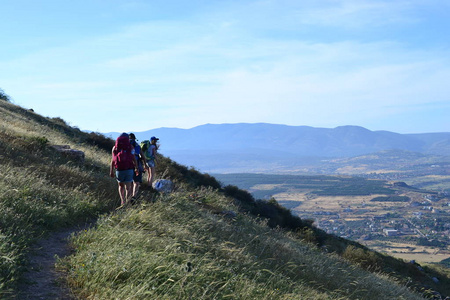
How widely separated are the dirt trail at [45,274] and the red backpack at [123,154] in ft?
9.15

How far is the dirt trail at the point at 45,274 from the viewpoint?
4.36 metres

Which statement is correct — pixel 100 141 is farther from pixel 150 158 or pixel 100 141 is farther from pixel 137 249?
pixel 137 249

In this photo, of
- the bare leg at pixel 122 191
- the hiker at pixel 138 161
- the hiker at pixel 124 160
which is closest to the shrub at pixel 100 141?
the hiker at pixel 138 161

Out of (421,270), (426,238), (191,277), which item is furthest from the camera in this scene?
(426,238)

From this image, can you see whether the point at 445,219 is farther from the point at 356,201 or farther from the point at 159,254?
the point at 159,254

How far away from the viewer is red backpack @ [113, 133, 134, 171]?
888cm

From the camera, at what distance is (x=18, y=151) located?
1117 cm

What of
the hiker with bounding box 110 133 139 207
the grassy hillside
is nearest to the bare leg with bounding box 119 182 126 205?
the hiker with bounding box 110 133 139 207

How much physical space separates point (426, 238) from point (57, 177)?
58.5m

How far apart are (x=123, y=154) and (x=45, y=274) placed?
14.0ft

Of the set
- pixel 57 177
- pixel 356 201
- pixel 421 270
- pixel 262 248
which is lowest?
pixel 356 201

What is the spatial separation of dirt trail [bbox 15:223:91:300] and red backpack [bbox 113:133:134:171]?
110 inches

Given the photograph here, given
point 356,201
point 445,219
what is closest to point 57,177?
point 445,219

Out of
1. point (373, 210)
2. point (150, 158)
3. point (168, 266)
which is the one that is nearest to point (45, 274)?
point (168, 266)
